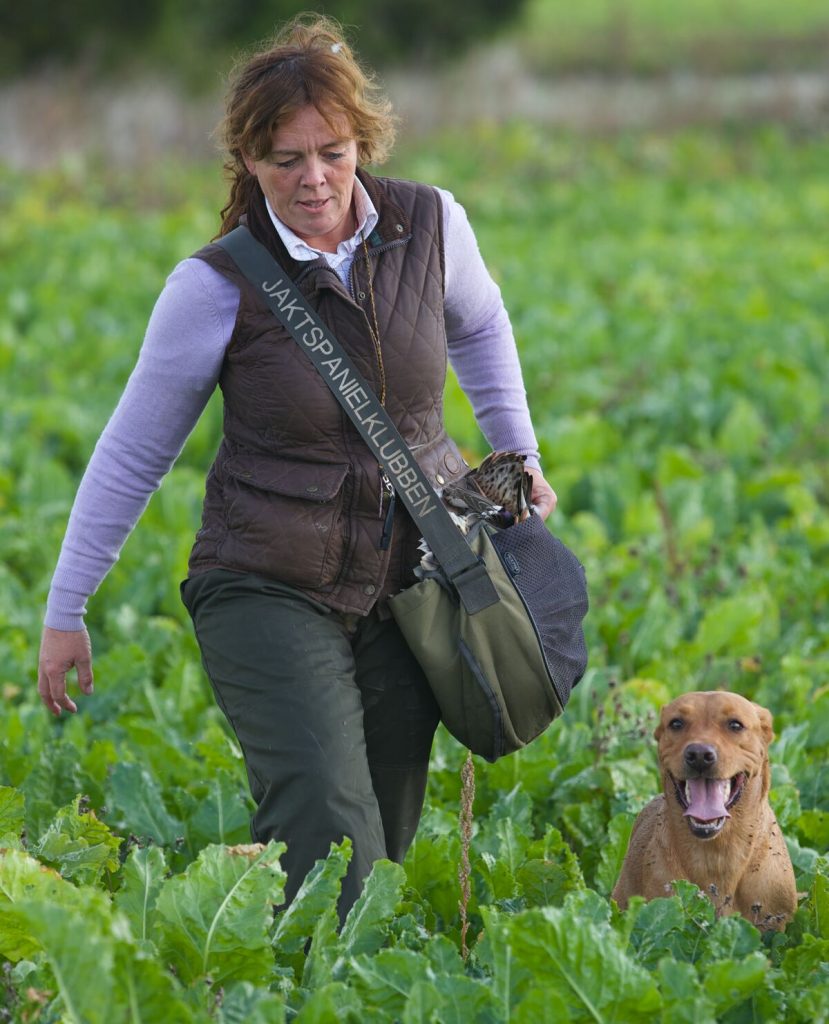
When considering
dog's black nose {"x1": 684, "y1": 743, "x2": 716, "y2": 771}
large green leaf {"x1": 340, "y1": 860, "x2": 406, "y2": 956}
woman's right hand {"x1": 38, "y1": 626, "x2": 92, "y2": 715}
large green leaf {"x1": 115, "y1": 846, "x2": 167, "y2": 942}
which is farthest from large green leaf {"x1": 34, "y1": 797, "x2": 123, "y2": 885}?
dog's black nose {"x1": 684, "y1": 743, "x2": 716, "y2": 771}

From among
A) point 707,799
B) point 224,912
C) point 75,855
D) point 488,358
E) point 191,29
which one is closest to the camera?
point 224,912

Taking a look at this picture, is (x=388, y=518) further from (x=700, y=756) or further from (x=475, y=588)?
(x=700, y=756)

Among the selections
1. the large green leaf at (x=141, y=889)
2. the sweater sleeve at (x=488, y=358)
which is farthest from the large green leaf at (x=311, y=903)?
the sweater sleeve at (x=488, y=358)

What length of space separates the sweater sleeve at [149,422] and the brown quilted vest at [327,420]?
0.05 m

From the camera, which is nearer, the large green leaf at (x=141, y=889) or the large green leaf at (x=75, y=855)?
the large green leaf at (x=141, y=889)

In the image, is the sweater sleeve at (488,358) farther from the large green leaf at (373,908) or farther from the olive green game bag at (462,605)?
the large green leaf at (373,908)

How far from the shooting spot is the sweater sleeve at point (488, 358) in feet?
11.6

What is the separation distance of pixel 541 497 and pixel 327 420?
58cm

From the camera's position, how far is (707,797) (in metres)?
3.24

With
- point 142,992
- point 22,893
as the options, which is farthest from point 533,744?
point 142,992

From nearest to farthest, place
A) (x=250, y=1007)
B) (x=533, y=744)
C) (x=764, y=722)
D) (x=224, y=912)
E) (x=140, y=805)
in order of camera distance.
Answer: (x=250, y=1007) → (x=224, y=912) → (x=764, y=722) → (x=140, y=805) → (x=533, y=744)

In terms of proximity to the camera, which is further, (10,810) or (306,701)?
(10,810)

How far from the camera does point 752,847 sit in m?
3.29

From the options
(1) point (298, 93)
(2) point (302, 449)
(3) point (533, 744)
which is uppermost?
(1) point (298, 93)
